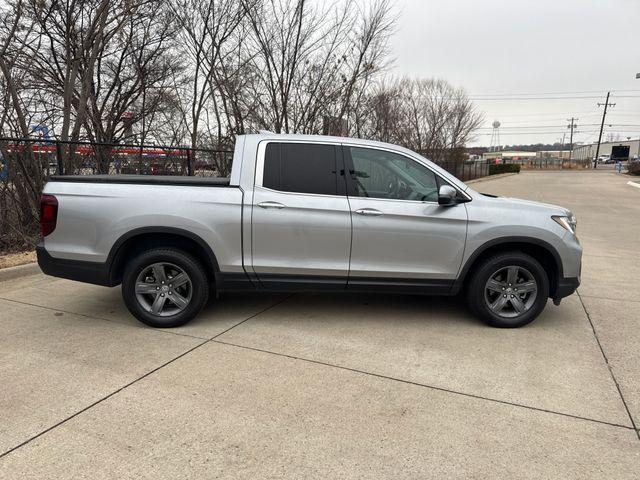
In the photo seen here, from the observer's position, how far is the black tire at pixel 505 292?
443 centimetres

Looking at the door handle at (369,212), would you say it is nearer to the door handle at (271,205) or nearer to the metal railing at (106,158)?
the door handle at (271,205)

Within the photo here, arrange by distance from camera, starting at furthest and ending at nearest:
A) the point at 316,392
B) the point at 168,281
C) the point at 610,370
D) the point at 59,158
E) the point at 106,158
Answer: the point at 106,158
the point at 59,158
the point at 168,281
the point at 610,370
the point at 316,392

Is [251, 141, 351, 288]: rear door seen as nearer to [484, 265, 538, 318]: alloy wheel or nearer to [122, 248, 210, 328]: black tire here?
[122, 248, 210, 328]: black tire

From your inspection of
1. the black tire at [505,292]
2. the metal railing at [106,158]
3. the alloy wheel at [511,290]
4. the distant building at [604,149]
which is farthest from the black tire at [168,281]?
the distant building at [604,149]

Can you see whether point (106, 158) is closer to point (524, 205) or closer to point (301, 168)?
point (301, 168)

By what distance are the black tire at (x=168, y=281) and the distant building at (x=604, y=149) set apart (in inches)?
4107

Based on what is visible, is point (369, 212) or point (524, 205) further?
point (524, 205)

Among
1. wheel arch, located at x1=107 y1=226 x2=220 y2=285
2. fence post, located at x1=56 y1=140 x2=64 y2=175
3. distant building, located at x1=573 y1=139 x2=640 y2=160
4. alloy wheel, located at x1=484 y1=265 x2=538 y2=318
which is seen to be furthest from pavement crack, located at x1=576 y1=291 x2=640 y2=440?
distant building, located at x1=573 y1=139 x2=640 y2=160

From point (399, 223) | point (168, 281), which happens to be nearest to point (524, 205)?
point (399, 223)

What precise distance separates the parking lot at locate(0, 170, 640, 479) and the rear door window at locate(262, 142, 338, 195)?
4.45ft

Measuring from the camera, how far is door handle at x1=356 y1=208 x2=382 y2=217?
169 inches

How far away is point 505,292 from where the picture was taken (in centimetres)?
452

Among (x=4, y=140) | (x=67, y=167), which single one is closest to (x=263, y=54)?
(x=67, y=167)

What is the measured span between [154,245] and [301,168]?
5.24 feet
